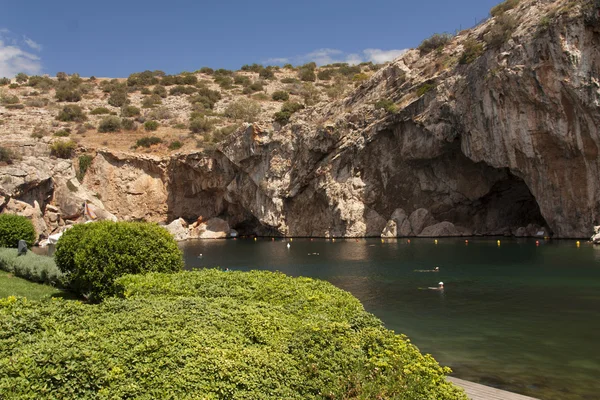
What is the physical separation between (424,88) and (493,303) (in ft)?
115

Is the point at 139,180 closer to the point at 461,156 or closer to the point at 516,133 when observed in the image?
the point at 461,156

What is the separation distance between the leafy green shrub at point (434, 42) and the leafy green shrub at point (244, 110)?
30.5 meters

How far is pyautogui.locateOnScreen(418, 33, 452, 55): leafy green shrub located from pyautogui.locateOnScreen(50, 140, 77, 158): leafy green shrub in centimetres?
4853

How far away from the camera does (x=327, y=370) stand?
20.8ft

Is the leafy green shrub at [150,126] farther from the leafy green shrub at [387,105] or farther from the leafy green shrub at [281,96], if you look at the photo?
the leafy green shrub at [387,105]

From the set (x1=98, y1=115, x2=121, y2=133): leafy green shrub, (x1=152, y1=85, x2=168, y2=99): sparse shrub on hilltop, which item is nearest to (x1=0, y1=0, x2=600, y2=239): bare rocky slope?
(x1=98, y1=115, x2=121, y2=133): leafy green shrub

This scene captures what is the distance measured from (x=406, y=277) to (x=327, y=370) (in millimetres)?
20839

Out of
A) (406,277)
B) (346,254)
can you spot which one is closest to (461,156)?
(346,254)

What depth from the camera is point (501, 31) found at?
139ft

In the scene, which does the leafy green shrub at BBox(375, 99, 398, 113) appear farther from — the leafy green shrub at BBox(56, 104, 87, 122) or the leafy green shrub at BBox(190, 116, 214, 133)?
the leafy green shrub at BBox(56, 104, 87, 122)

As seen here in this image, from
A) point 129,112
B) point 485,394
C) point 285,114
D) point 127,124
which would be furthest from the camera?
point 129,112

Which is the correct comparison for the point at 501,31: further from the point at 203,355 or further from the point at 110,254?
the point at 203,355

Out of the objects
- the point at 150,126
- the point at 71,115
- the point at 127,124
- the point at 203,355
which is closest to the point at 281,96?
the point at 150,126

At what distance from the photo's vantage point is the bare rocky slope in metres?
38.4
